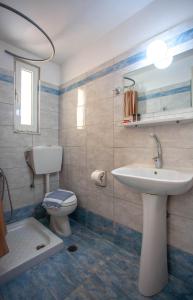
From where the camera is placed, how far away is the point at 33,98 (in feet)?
7.30

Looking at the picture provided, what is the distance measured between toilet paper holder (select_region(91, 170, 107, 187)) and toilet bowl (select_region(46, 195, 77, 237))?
1.17 ft

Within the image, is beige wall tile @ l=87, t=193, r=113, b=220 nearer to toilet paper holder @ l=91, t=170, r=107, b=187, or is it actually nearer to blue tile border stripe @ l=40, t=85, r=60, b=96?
toilet paper holder @ l=91, t=170, r=107, b=187

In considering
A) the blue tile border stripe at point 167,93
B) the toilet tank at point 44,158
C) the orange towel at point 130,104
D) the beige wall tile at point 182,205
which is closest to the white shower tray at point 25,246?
the toilet tank at point 44,158

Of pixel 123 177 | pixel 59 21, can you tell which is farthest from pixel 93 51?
pixel 123 177

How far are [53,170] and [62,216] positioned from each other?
25.6 inches

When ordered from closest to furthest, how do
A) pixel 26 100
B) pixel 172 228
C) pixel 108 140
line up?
1. pixel 172 228
2. pixel 108 140
3. pixel 26 100

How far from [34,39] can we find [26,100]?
719 mm

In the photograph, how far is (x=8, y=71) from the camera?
1.98m

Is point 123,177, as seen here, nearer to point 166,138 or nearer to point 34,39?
point 166,138

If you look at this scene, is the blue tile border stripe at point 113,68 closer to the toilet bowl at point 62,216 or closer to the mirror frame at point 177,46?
the mirror frame at point 177,46

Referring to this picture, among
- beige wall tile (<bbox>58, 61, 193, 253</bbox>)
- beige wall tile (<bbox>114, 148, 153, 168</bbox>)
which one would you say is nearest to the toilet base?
beige wall tile (<bbox>58, 61, 193, 253</bbox>)

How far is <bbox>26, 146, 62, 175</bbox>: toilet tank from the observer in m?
2.03

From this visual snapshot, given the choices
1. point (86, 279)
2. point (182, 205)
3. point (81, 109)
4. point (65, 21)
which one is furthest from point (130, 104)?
point (86, 279)

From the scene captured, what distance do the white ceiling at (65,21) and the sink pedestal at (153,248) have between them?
1682 millimetres
